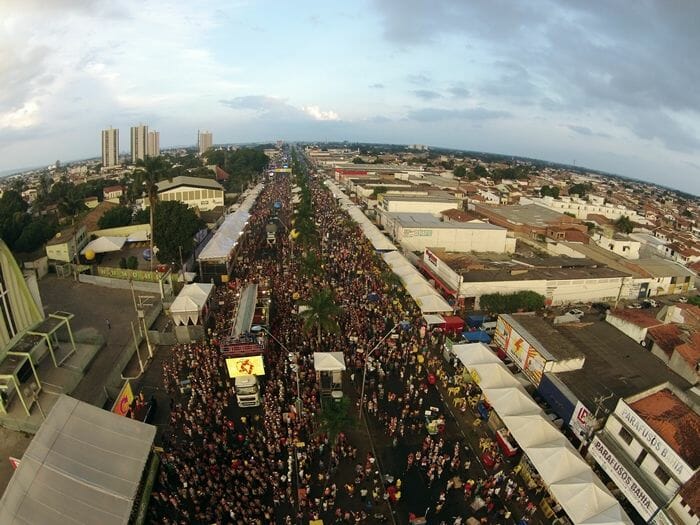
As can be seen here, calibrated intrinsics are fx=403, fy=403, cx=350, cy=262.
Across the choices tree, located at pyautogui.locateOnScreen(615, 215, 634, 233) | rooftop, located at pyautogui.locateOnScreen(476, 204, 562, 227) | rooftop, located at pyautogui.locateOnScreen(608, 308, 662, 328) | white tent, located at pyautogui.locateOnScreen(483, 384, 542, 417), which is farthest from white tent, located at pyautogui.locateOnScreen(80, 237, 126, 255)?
tree, located at pyautogui.locateOnScreen(615, 215, 634, 233)

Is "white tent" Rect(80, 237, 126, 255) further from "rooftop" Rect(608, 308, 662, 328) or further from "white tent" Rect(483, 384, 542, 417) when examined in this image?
"rooftop" Rect(608, 308, 662, 328)

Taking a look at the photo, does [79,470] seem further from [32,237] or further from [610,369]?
[32,237]

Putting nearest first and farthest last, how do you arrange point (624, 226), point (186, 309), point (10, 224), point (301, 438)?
point (301, 438) → point (186, 309) → point (10, 224) → point (624, 226)

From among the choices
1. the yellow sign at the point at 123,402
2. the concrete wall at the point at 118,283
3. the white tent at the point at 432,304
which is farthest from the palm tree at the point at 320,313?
the concrete wall at the point at 118,283

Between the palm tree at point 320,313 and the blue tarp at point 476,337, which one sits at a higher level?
the palm tree at point 320,313

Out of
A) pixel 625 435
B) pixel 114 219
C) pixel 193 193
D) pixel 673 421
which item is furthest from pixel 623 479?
pixel 193 193

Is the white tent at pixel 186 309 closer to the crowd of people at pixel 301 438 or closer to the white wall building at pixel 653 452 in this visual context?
the crowd of people at pixel 301 438

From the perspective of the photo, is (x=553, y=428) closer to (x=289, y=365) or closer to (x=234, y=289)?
(x=289, y=365)
